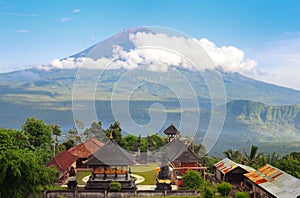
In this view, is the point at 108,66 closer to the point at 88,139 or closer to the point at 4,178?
the point at 4,178

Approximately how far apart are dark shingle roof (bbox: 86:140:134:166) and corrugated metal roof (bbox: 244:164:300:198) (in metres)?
7.89

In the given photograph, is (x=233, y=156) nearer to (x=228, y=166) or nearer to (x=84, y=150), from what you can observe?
(x=228, y=166)

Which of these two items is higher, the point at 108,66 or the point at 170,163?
the point at 108,66

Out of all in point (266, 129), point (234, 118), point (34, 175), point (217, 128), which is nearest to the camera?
point (217, 128)

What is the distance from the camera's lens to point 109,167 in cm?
2644

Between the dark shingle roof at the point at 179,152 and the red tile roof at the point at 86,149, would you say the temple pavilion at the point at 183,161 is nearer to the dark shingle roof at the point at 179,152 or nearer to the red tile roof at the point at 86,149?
the dark shingle roof at the point at 179,152

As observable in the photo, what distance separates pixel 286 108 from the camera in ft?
620

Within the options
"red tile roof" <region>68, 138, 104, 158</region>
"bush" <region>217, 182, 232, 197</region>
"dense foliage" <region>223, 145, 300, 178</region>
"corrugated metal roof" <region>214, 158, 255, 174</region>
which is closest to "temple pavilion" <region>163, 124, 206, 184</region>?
"corrugated metal roof" <region>214, 158, 255, 174</region>

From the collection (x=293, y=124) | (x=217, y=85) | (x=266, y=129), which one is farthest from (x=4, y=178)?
(x=293, y=124)

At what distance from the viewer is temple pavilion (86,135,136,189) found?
1004 inches

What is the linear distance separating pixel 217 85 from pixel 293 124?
569 ft

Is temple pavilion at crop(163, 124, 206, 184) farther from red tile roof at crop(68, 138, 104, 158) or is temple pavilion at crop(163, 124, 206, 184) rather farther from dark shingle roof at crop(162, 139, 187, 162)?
red tile roof at crop(68, 138, 104, 158)

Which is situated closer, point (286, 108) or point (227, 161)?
point (227, 161)

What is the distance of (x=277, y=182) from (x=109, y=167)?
1126cm
